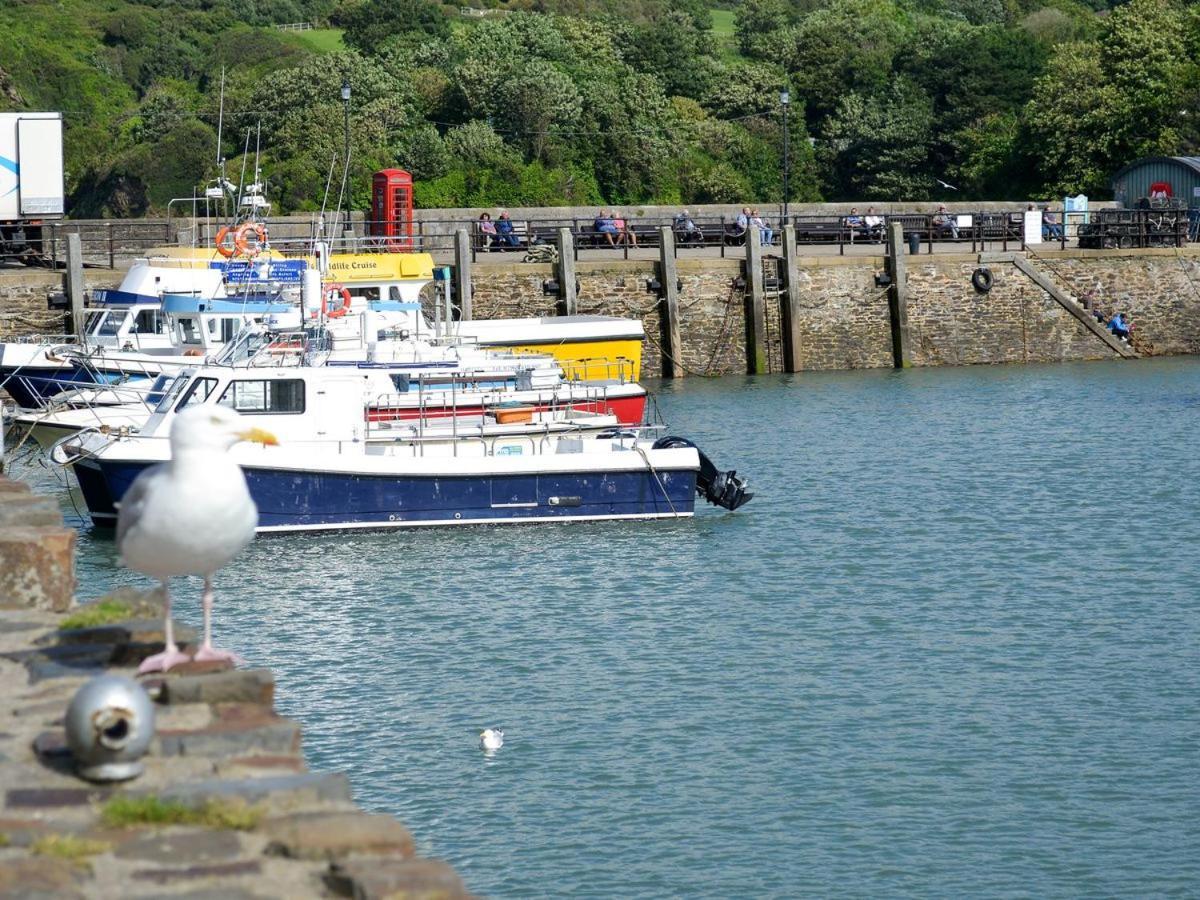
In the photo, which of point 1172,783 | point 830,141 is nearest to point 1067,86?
point 830,141

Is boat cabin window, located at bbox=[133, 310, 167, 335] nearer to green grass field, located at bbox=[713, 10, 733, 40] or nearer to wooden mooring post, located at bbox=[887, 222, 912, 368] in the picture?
wooden mooring post, located at bbox=[887, 222, 912, 368]

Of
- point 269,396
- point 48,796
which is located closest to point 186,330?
point 269,396

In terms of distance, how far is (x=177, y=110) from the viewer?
223 ft

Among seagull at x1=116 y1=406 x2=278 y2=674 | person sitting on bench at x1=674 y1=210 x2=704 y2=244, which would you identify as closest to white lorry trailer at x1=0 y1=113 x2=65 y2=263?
person sitting on bench at x1=674 y1=210 x2=704 y2=244

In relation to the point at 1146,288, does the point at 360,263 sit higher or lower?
higher

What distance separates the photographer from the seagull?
8164mm

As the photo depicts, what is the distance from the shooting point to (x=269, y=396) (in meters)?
23.2

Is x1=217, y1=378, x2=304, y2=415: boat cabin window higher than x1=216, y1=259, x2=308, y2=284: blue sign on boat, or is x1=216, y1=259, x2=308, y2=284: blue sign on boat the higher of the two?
x1=216, y1=259, x2=308, y2=284: blue sign on boat

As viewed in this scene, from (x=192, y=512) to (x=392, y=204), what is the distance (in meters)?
33.3

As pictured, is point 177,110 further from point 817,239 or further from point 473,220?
point 817,239

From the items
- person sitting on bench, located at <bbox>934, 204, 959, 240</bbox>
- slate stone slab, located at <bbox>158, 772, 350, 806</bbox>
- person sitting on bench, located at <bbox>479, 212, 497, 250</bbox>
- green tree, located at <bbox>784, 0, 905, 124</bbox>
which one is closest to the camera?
slate stone slab, located at <bbox>158, 772, 350, 806</bbox>

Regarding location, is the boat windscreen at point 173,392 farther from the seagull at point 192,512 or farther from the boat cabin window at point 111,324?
the seagull at point 192,512

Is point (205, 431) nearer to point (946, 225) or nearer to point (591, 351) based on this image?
point (591, 351)

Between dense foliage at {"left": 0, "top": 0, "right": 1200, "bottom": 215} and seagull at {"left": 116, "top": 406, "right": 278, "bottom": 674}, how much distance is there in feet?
146
